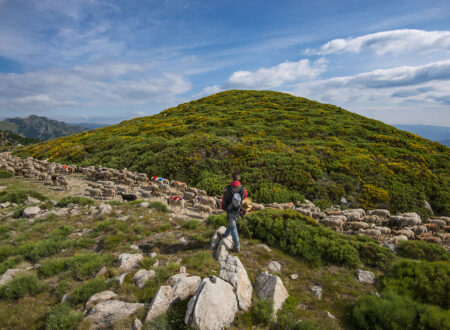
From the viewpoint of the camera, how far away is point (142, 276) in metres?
6.05

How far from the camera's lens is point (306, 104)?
4528cm

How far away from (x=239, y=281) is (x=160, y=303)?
206 cm

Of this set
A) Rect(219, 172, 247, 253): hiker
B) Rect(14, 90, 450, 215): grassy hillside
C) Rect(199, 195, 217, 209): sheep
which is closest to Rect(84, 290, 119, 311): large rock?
Rect(219, 172, 247, 253): hiker

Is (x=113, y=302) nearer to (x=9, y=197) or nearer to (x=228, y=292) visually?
(x=228, y=292)

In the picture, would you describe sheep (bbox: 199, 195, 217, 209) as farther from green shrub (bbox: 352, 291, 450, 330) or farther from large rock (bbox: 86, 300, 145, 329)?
green shrub (bbox: 352, 291, 450, 330)

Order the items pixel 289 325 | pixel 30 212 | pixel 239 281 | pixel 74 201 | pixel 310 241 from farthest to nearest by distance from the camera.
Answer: pixel 74 201 < pixel 30 212 < pixel 310 241 < pixel 239 281 < pixel 289 325

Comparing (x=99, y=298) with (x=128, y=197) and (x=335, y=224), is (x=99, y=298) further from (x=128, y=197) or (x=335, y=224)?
(x=335, y=224)

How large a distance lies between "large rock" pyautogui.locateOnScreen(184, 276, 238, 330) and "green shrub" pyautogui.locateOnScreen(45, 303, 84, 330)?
253 cm

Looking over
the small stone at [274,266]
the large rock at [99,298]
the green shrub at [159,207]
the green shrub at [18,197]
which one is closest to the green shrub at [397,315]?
the small stone at [274,266]

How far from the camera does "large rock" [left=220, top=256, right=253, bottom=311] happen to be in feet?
17.3

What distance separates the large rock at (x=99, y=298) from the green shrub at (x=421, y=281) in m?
7.96

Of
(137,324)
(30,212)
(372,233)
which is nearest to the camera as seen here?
(137,324)

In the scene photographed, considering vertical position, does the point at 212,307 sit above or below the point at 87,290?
above

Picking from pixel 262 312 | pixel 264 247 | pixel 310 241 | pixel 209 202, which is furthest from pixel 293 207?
pixel 262 312
